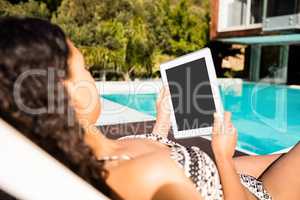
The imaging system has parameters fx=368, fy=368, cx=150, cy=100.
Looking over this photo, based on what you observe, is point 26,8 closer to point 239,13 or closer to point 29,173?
point 239,13

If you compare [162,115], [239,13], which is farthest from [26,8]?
[162,115]

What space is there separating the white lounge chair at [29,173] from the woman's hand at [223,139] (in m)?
0.80

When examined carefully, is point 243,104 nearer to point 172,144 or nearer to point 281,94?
point 281,94

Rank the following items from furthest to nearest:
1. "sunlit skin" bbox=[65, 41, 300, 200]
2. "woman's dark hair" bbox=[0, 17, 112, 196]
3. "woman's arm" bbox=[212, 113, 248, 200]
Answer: "woman's arm" bbox=[212, 113, 248, 200] < "sunlit skin" bbox=[65, 41, 300, 200] < "woman's dark hair" bbox=[0, 17, 112, 196]

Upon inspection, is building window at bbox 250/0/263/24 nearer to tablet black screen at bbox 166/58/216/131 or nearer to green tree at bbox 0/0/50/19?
green tree at bbox 0/0/50/19

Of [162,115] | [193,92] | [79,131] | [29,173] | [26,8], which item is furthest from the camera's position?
[26,8]

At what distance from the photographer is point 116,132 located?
6855 millimetres

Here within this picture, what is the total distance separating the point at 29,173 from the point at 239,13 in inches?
832

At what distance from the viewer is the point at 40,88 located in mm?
1240

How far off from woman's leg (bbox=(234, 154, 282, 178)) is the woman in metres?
0.82

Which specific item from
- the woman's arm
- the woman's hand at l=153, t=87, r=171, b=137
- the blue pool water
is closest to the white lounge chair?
the woman's arm

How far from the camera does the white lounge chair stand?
1.04 metres

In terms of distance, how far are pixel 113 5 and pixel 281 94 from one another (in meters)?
11.0

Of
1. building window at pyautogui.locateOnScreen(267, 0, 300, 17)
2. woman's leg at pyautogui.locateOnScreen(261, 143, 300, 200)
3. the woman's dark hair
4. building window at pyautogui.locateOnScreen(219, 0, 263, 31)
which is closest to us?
the woman's dark hair
